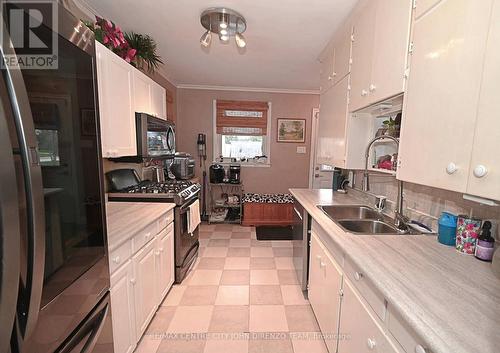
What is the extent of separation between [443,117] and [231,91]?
381cm

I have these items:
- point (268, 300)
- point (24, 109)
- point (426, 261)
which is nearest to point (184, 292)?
point (268, 300)

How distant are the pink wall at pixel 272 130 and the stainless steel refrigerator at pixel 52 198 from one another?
360 cm

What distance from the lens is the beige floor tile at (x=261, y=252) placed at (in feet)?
10.1

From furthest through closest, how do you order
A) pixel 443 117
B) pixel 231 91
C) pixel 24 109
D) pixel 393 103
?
pixel 231 91
pixel 393 103
pixel 443 117
pixel 24 109

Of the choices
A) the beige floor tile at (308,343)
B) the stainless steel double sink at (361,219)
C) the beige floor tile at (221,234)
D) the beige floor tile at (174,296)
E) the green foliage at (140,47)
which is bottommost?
the beige floor tile at (308,343)

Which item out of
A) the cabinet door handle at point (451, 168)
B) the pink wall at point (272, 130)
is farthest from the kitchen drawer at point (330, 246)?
the pink wall at point (272, 130)

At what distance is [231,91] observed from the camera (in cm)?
437

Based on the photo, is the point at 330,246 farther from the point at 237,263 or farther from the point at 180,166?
the point at 180,166

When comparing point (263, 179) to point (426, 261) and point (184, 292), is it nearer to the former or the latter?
point (184, 292)

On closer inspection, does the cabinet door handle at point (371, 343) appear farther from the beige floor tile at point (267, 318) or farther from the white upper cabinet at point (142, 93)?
the white upper cabinet at point (142, 93)

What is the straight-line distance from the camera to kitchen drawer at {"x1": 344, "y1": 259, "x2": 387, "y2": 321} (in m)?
0.93

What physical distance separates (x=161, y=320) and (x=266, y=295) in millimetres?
942

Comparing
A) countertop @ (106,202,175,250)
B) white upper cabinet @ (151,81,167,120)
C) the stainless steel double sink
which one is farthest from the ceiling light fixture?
the stainless steel double sink

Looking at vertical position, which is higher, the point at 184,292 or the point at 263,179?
the point at 263,179
